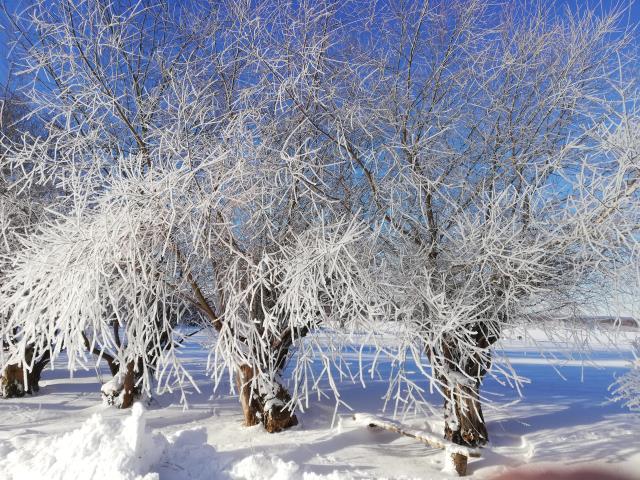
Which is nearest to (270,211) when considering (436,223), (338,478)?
(436,223)

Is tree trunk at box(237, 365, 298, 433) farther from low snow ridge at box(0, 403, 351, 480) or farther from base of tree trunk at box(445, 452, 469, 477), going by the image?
base of tree trunk at box(445, 452, 469, 477)

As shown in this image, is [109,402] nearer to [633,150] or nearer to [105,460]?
[105,460]

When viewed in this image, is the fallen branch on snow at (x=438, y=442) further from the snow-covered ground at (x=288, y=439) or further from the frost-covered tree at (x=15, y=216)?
the frost-covered tree at (x=15, y=216)

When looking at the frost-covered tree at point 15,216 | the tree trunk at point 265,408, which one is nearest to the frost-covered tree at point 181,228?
the tree trunk at point 265,408

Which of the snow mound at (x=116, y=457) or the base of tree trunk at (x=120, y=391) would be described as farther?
the base of tree trunk at (x=120, y=391)

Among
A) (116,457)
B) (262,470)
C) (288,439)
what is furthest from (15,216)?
(262,470)

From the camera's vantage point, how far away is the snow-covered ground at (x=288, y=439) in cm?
468

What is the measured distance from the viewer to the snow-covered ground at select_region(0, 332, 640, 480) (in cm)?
468

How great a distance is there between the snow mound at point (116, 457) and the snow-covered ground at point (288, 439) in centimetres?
1

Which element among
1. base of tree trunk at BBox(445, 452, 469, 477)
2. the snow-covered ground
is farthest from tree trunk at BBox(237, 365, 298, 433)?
base of tree trunk at BBox(445, 452, 469, 477)

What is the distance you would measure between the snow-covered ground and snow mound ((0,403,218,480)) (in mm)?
11

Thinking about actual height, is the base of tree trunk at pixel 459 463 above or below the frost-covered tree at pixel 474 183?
below

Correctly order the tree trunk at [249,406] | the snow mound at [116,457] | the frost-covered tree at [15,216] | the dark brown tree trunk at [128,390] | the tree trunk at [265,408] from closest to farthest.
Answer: the snow mound at [116,457]
the tree trunk at [265,408]
the tree trunk at [249,406]
the frost-covered tree at [15,216]
the dark brown tree trunk at [128,390]

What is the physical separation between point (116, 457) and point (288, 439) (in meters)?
2.77
